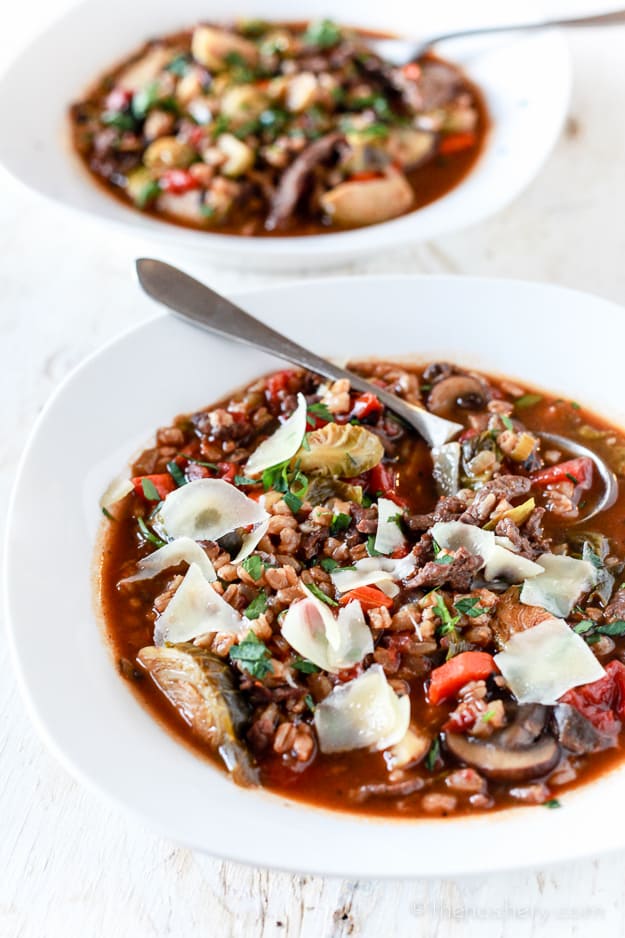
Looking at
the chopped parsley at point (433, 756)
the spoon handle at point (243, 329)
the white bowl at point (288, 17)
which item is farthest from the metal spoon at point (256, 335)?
the chopped parsley at point (433, 756)

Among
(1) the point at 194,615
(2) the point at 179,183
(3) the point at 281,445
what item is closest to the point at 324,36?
(2) the point at 179,183

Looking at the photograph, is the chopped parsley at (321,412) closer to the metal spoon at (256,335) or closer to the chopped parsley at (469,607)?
the metal spoon at (256,335)

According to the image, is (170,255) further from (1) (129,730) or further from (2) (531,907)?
(2) (531,907)

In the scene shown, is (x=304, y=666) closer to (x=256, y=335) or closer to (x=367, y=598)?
(x=367, y=598)

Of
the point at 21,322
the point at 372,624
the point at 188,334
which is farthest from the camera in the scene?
the point at 21,322

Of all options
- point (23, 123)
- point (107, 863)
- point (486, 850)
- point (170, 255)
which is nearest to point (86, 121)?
point (23, 123)

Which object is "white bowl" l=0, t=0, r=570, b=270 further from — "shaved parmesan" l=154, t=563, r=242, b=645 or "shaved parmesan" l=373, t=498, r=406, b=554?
"shaved parmesan" l=154, t=563, r=242, b=645
